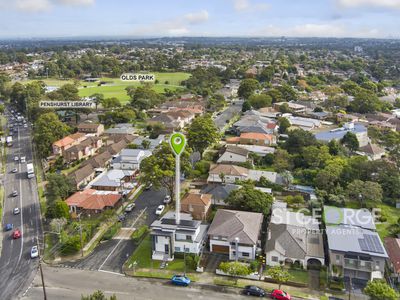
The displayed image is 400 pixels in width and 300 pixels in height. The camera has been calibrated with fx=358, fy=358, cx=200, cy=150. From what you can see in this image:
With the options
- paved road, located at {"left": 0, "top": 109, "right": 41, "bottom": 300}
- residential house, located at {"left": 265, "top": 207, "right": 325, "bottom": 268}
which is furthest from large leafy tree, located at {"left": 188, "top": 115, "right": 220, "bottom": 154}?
paved road, located at {"left": 0, "top": 109, "right": 41, "bottom": 300}

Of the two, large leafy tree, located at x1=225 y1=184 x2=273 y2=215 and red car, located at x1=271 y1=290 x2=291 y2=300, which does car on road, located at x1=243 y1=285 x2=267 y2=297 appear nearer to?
red car, located at x1=271 y1=290 x2=291 y2=300

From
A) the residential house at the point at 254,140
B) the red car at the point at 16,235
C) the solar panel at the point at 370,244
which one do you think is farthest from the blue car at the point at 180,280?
the residential house at the point at 254,140

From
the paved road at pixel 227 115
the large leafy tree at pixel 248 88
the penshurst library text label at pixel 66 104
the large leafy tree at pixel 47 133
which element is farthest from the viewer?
the large leafy tree at pixel 248 88

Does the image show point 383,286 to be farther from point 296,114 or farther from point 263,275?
point 296,114

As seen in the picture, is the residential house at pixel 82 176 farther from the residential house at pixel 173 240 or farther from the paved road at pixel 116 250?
the residential house at pixel 173 240

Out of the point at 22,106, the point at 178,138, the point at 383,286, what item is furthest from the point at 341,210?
the point at 22,106

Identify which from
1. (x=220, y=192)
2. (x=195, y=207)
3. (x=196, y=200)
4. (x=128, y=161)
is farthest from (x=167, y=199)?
(x=128, y=161)
